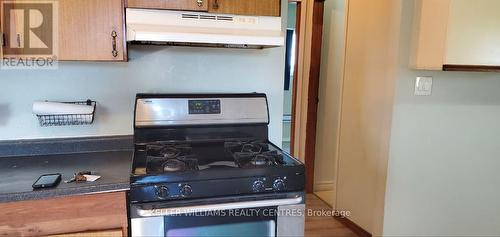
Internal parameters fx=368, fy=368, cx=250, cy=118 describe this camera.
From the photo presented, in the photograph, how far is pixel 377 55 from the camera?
8.18 feet

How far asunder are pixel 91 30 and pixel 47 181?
620 mm

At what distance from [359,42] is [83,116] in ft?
6.44

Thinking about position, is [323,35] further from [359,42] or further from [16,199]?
[16,199]

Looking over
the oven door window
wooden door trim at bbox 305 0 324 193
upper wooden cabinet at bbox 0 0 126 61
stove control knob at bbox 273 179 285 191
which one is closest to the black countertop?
the oven door window

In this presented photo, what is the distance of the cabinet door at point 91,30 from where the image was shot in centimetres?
148

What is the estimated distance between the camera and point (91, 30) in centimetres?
151

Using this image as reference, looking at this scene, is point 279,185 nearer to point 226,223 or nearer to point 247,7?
point 226,223

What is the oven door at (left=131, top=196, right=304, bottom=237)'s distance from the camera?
1.36 meters

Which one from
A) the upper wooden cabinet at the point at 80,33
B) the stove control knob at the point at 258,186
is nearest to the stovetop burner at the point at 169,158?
the stove control knob at the point at 258,186

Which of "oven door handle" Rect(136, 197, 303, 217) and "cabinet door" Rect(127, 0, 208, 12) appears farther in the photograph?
"cabinet door" Rect(127, 0, 208, 12)

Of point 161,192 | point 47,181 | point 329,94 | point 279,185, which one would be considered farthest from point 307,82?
point 47,181

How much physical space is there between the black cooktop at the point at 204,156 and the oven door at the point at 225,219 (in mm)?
144

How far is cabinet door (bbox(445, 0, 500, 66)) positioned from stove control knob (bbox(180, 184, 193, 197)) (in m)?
1.60

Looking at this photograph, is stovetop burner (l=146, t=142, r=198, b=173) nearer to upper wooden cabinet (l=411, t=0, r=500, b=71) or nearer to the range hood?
the range hood
